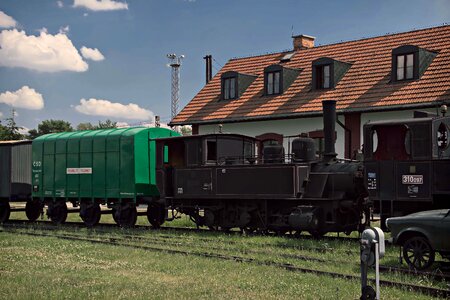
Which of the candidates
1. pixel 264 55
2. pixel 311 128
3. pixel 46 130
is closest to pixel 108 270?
pixel 311 128

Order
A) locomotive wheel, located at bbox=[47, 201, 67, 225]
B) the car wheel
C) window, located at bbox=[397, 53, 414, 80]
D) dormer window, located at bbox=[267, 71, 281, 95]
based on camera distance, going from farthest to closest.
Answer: dormer window, located at bbox=[267, 71, 281, 95]
window, located at bbox=[397, 53, 414, 80]
locomotive wheel, located at bbox=[47, 201, 67, 225]
the car wheel

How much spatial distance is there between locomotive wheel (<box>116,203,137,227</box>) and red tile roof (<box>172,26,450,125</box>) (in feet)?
30.3

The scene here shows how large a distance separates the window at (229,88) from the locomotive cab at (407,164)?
17.0 metres

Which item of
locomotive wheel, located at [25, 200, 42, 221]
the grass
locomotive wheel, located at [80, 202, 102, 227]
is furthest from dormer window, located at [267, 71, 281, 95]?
the grass

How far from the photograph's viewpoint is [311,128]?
26438mm

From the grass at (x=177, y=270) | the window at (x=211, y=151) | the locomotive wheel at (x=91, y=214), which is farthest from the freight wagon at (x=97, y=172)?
the grass at (x=177, y=270)

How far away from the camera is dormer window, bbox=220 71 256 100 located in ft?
101

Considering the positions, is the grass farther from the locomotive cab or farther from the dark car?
the locomotive cab

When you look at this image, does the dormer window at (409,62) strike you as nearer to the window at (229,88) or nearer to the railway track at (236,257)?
the window at (229,88)

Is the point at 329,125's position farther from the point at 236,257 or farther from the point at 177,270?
the point at 177,270

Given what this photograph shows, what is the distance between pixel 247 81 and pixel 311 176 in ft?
50.5

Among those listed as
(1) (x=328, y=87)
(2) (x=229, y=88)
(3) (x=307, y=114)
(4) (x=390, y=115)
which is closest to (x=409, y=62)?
(4) (x=390, y=115)

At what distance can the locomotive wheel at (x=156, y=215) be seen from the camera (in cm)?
2098

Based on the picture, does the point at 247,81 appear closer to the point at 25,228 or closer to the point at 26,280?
the point at 25,228
